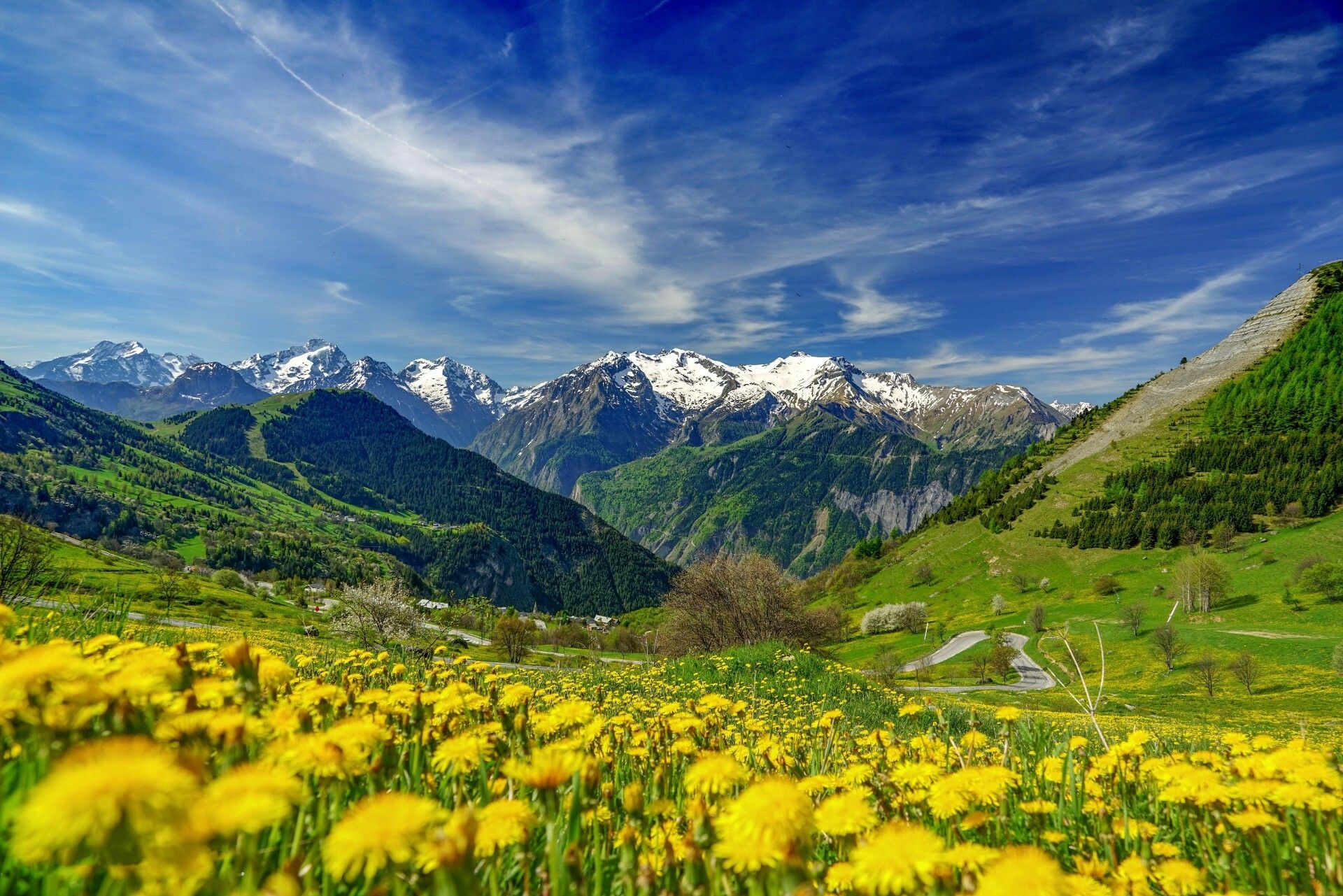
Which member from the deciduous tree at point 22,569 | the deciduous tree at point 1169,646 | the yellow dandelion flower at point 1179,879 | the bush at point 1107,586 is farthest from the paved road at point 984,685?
the yellow dandelion flower at point 1179,879

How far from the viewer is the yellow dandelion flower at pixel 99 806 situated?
1.09 meters

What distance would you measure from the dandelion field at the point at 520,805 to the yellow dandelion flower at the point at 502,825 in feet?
0.04

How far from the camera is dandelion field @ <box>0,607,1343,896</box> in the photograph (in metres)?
1.30

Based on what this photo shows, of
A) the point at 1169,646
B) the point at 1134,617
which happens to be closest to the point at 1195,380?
the point at 1134,617

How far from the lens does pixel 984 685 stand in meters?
75.2

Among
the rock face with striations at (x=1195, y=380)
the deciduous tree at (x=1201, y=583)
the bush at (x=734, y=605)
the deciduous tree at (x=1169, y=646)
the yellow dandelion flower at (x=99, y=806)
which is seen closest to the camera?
the yellow dandelion flower at (x=99, y=806)

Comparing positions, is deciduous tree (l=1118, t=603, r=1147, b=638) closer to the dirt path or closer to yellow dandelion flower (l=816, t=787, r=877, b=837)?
the dirt path

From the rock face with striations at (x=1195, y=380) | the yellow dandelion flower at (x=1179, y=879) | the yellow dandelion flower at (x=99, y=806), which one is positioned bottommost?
the yellow dandelion flower at (x=1179, y=879)

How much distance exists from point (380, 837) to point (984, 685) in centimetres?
8886

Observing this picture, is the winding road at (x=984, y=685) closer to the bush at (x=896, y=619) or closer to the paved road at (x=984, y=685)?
the paved road at (x=984, y=685)

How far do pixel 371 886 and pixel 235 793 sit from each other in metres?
0.66

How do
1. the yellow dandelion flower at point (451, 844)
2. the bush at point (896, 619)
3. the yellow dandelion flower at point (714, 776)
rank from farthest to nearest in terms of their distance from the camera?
1. the bush at point (896, 619)
2. the yellow dandelion flower at point (714, 776)
3. the yellow dandelion flower at point (451, 844)

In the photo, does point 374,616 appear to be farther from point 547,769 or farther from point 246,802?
point 246,802

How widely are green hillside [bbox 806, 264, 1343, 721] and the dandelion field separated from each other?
59.9 metres
